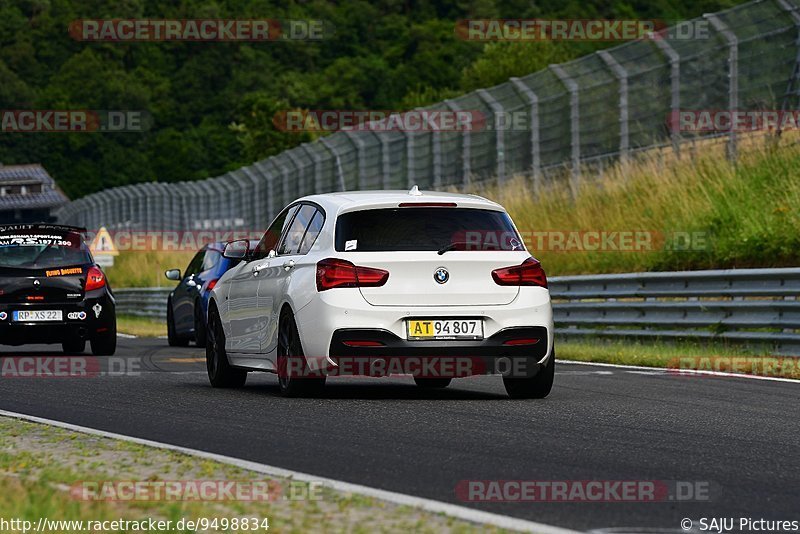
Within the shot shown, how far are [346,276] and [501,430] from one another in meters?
2.23

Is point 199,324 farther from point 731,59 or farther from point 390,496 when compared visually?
point 390,496

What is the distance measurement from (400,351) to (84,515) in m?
5.20

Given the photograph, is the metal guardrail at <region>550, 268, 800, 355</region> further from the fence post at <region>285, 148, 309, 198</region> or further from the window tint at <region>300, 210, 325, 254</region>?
the fence post at <region>285, 148, 309, 198</region>

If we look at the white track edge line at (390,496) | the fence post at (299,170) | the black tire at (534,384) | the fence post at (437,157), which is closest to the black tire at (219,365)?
the black tire at (534,384)

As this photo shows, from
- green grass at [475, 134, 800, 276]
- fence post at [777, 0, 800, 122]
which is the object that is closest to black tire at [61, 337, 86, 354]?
green grass at [475, 134, 800, 276]

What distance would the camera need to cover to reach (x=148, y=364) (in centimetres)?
1806

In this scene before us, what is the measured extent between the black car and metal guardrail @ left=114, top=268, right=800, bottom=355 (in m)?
5.69

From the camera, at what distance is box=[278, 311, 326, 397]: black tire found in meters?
11.8

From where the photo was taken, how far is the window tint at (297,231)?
40.9 feet

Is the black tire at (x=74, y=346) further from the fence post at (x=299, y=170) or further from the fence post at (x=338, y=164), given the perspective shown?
the fence post at (x=299, y=170)

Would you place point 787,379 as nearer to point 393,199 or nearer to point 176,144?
point 393,199

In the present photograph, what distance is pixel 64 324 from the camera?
19672mm

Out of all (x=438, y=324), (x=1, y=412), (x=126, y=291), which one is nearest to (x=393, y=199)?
(x=438, y=324)

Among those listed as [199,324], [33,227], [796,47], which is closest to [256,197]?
[199,324]
